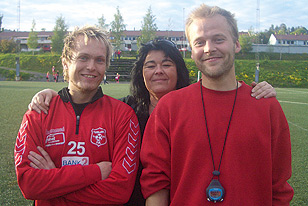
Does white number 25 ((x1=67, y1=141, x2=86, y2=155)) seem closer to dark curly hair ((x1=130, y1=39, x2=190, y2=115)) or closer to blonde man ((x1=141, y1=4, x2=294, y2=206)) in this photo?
blonde man ((x1=141, y1=4, x2=294, y2=206))

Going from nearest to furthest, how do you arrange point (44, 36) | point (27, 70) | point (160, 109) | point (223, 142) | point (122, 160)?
1. point (223, 142)
2. point (160, 109)
3. point (122, 160)
4. point (27, 70)
5. point (44, 36)

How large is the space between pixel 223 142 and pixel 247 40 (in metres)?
58.1

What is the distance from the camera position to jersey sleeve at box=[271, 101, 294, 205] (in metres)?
1.80

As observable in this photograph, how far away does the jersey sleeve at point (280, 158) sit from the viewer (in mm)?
1805

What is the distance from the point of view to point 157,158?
1857 mm

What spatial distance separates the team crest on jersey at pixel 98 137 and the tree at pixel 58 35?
53024 mm

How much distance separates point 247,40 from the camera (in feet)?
183

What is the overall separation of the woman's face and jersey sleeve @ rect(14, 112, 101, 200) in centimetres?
101

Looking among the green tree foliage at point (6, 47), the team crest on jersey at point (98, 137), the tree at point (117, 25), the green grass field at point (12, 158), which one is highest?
the tree at point (117, 25)

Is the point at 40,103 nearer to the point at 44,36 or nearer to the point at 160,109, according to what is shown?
the point at 160,109

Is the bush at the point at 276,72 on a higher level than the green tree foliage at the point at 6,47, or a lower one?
lower

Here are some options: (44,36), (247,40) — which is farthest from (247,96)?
(44,36)

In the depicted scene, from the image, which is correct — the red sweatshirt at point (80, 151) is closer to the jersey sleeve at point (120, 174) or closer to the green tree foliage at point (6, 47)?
the jersey sleeve at point (120, 174)

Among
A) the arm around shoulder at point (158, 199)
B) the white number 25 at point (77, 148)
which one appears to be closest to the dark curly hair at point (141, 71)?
the white number 25 at point (77, 148)
